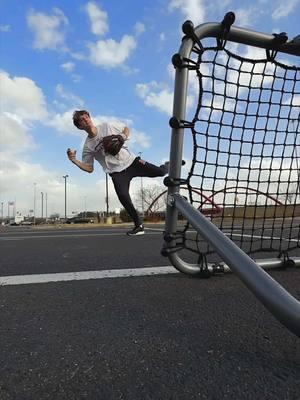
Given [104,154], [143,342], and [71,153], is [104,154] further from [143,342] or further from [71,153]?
[143,342]

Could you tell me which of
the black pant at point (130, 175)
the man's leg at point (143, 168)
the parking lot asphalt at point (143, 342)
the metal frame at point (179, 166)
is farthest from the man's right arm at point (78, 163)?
the metal frame at point (179, 166)

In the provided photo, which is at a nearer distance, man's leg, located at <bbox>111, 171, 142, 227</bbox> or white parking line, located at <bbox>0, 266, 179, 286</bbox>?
white parking line, located at <bbox>0, 266, 179, 286</bbox>

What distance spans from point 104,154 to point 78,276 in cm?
227

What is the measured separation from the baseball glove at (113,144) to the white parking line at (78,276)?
1.92 meters

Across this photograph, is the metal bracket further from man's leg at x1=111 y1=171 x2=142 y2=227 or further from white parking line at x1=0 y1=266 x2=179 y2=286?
man's leg at x1=111 y1=171 x2=142 y2=227

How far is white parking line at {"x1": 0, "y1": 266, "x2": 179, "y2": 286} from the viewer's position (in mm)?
2736

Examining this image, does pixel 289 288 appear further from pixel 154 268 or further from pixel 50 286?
pixel 50 286

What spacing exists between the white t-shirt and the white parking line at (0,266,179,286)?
1.95m

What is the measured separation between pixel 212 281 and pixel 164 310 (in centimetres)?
75

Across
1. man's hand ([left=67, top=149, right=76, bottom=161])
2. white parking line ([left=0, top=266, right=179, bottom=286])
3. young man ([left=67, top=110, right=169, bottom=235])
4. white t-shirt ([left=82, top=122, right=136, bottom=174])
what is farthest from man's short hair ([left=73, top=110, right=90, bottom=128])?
white parking line ([left=0, top=266, right=179, bottom=286])

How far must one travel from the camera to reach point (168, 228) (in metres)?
2.54

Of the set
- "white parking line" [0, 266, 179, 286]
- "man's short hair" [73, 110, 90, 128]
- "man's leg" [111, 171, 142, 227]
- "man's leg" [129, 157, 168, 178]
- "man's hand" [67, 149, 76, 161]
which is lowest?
"white parking line" [0, 266, 179, 286]

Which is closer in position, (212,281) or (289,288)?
(289,288)

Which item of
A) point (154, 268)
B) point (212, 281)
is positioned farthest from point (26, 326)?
point (154, 268)
